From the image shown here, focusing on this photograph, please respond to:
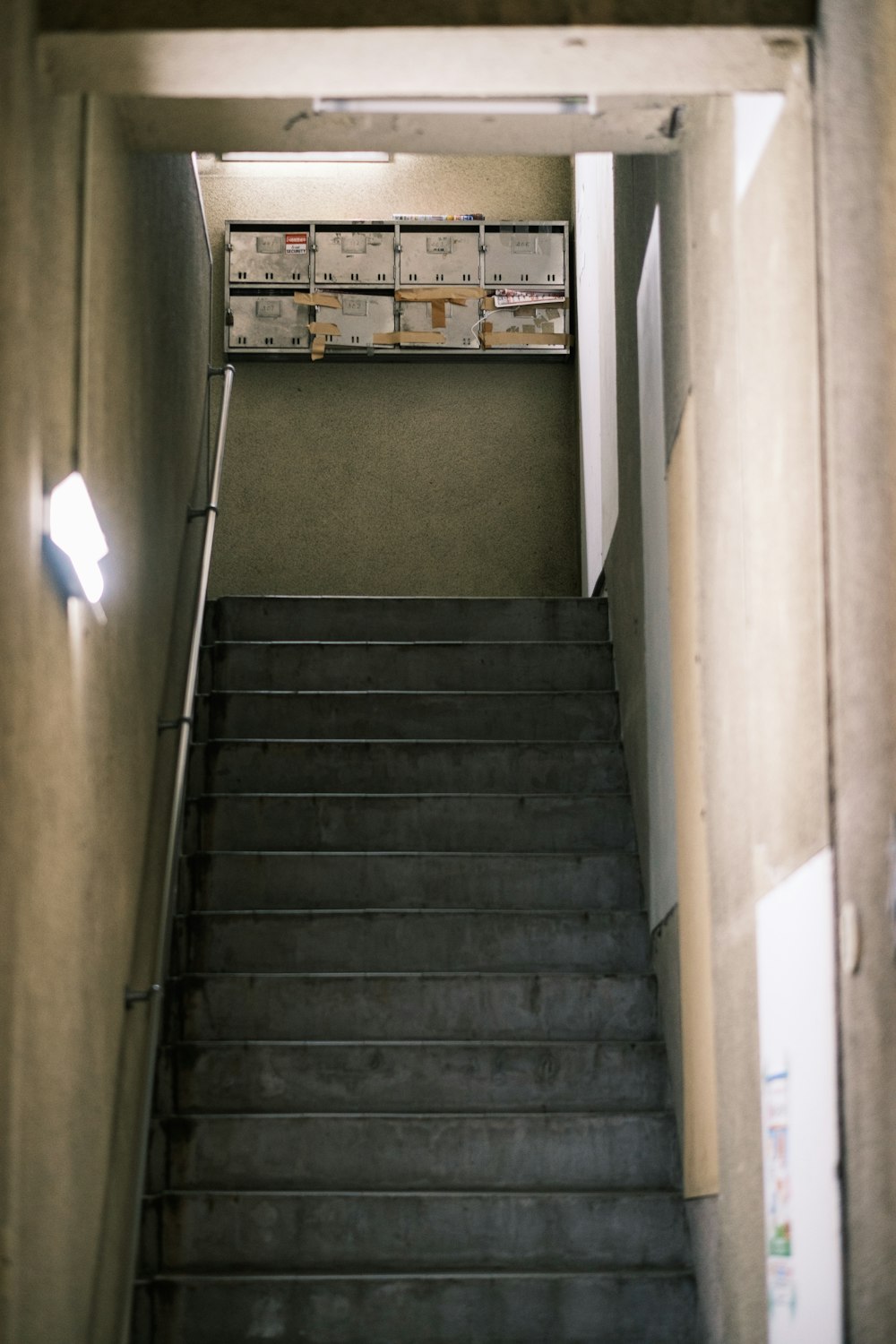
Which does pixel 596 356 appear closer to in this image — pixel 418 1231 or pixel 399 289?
pixel 399 289

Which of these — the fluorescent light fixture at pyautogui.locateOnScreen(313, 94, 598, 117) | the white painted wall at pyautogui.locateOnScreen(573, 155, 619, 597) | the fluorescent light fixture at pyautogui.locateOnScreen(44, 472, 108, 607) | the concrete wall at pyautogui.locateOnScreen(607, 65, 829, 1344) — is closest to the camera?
the concrete wall at pyautogui.locateOnScreen(607, 65, 829, 1344)

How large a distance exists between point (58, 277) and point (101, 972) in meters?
1.36

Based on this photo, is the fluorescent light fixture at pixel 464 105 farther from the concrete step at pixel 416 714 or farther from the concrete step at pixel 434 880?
the concrete step at pixel 416 714

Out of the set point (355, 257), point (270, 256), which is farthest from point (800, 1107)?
point (270, 256)

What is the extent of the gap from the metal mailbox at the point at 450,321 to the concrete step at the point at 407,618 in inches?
90.8

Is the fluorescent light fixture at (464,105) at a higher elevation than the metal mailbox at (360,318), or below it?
below

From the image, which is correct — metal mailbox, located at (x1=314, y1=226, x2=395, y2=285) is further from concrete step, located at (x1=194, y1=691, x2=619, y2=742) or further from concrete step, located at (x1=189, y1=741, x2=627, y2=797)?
concrete step, located at (x1=189, y1=741, x2=627, y2=797)

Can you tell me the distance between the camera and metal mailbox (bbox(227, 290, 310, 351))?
24.8 ft

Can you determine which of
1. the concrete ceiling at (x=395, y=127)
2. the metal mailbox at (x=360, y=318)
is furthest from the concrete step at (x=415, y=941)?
the metal mailbox at (x=360, y=318)

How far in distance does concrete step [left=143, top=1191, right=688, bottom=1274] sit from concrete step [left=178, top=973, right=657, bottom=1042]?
54 centimetres

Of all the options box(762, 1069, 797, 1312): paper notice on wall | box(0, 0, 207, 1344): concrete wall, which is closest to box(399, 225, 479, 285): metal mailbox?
box(0, 0, 207, 1344): concrete wall

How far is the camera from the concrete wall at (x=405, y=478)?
7.46 m

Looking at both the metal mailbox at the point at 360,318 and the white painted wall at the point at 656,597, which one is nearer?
the white painted wall at the point at 656,597

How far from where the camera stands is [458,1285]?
3473 mm
